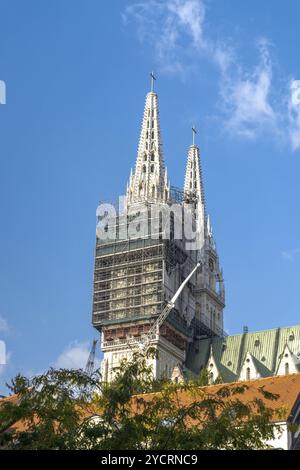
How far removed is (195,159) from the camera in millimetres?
133000

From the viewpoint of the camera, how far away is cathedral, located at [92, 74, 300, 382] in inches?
4151

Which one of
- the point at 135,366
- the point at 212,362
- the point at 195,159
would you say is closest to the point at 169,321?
the point at 212,362

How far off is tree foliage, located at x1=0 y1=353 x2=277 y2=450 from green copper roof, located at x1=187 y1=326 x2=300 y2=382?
7723cm

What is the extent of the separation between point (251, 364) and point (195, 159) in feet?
130

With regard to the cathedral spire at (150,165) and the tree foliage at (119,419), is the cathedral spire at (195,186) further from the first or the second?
the tree foliage at (119,419)

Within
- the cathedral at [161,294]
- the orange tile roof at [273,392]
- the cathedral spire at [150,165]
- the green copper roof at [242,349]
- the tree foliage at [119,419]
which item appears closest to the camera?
the tree foliage at [119,419]

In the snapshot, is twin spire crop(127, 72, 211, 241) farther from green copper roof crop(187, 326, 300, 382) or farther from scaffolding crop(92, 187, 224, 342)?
green copper roof crop(187, 326, 300, 382)

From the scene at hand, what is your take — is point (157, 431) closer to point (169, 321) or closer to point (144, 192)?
point (169, 321)

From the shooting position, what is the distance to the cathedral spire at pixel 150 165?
11888 centimetres

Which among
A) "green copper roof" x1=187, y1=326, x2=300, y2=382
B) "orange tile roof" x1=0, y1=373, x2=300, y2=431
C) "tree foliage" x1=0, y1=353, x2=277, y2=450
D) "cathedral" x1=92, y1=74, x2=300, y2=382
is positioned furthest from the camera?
"green copper roof" x1=187, y1=326, x2=300, y2=382

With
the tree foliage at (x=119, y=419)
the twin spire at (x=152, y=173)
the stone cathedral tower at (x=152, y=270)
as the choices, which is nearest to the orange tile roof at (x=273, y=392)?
the tree foliage at (x=119, y=419)

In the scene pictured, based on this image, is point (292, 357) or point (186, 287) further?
point (186, 287)

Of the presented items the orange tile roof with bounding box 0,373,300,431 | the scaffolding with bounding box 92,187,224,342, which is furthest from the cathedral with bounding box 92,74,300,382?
the orange tile roof with bounding box 0,373,300,431

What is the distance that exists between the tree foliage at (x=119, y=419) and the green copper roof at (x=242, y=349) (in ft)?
253
